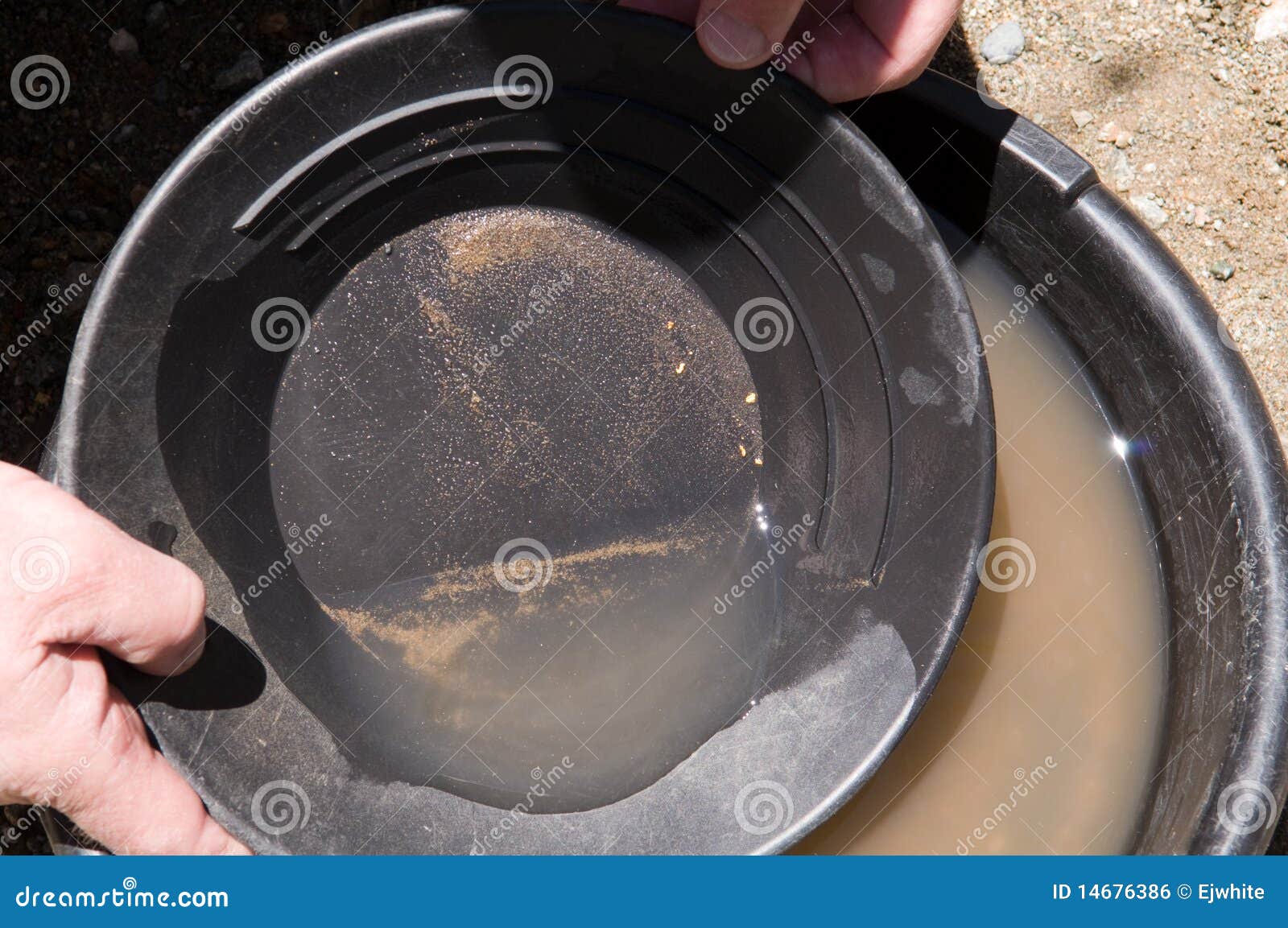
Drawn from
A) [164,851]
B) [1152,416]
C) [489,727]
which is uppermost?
[1152,416]

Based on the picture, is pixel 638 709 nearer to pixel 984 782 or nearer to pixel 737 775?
pixel 737 775

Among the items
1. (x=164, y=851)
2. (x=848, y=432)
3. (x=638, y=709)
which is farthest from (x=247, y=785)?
(x=848, y=432)

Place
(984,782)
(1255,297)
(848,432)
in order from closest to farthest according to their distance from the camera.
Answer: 1. (984,782)
2. (848,432)
3. (1255,297)

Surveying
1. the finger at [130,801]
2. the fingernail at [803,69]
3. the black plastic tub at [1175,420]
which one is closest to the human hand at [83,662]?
the finger at [130,801]

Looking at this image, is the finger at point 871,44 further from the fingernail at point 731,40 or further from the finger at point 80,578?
A: the finger at point 80,578

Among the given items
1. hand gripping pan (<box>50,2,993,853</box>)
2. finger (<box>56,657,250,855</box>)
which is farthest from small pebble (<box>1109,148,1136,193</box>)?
finger (<box>56,657,250,855</box>)

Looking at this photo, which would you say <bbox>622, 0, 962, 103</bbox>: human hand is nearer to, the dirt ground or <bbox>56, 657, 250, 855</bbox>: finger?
the dirt ground
